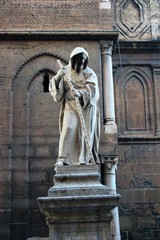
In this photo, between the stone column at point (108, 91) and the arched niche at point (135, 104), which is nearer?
the stone column at point (108, 91)

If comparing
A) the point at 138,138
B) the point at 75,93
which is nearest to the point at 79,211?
the point at 75,93

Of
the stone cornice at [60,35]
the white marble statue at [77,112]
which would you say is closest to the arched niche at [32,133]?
the stone cornice at [60,35]

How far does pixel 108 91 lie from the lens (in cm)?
1129

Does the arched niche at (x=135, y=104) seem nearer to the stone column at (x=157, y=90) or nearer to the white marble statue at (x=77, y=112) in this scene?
the stone column at (x=157, y=90)

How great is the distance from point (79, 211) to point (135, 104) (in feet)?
24.6

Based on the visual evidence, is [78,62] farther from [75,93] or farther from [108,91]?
[108,91]

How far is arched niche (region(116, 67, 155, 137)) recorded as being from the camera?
1324 cm

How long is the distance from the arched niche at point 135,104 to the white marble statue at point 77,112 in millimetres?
5930

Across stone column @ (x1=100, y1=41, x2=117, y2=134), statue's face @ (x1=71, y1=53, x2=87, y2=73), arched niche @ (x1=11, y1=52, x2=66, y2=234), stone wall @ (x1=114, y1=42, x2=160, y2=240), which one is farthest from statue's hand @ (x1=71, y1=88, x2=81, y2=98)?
stone wall @ (x1=114, y1=42, x2=160, y2=240)

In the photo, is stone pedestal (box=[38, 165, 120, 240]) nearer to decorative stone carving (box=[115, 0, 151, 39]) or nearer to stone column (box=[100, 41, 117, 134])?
stone column (box=[100, 41, 117, 134])

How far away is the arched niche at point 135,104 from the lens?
13242mm

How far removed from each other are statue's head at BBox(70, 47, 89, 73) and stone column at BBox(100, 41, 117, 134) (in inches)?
152

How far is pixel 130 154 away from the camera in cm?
1288

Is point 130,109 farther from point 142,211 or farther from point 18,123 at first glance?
point 18,123
